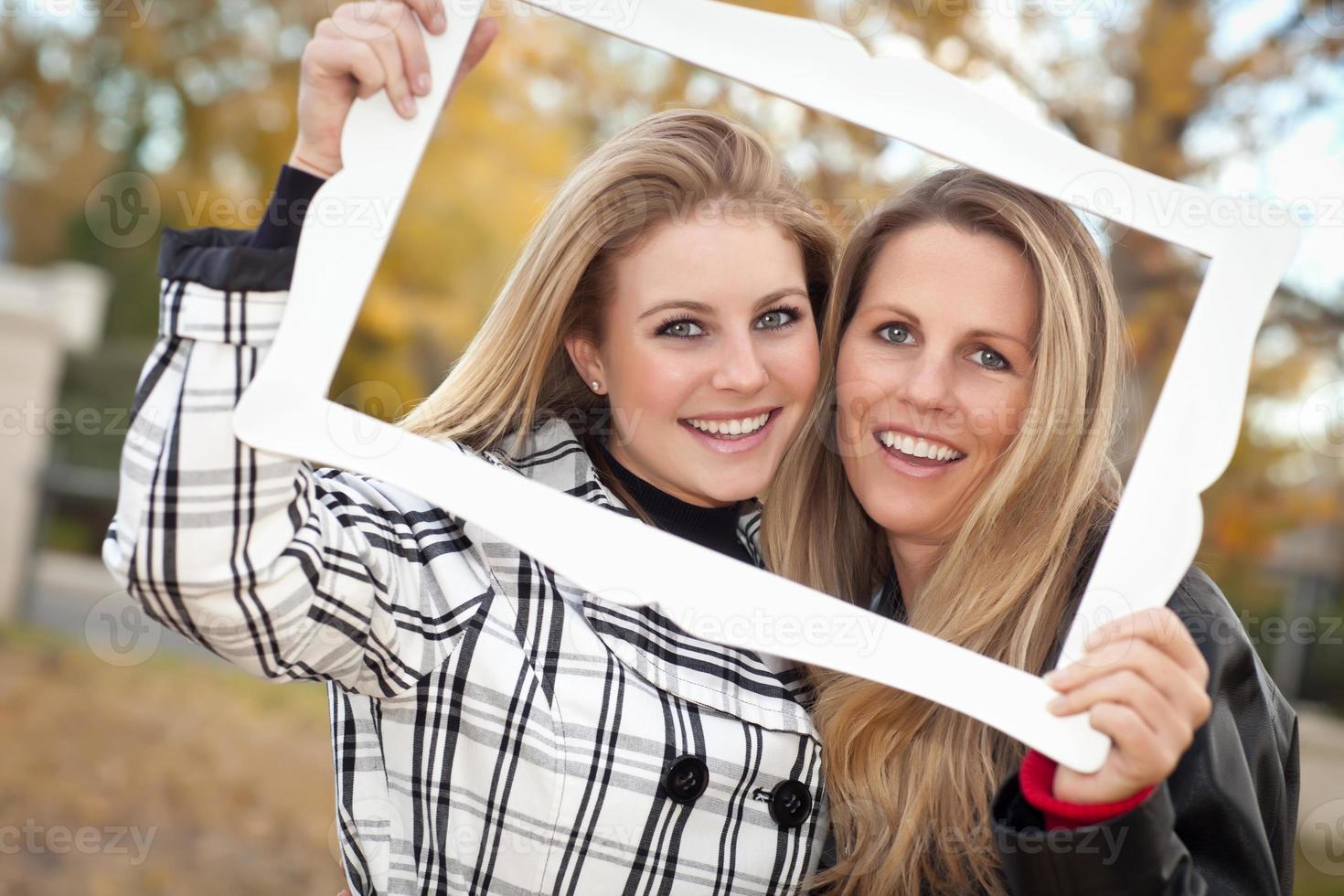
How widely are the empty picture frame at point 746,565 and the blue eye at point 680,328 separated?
24.1 inches

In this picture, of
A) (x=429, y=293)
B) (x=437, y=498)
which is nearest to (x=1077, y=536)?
(x=437, y=498)

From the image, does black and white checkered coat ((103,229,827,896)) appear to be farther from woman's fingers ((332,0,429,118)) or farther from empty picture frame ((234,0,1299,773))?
woman's fingers ((332,0,429,118))

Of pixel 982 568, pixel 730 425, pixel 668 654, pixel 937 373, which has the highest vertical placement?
pixel 937 373

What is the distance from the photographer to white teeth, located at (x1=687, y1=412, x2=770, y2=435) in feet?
7.95

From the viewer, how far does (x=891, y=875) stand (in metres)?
2.10

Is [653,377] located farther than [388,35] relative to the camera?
Yes

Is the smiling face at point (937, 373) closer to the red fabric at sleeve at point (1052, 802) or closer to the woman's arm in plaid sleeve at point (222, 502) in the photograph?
the red fabric at sleeve at point (1052, 802)

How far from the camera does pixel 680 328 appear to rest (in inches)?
94.9

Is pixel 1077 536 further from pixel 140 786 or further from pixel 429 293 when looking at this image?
pixel 140 786

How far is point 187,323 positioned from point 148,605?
39cm

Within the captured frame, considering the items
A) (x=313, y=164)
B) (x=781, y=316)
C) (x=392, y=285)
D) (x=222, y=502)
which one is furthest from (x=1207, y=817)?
(x=392, y=285)

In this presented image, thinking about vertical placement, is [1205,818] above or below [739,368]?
below

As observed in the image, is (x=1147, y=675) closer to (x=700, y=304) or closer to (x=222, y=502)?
(x=700, y=304)

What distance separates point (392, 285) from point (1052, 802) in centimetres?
529
